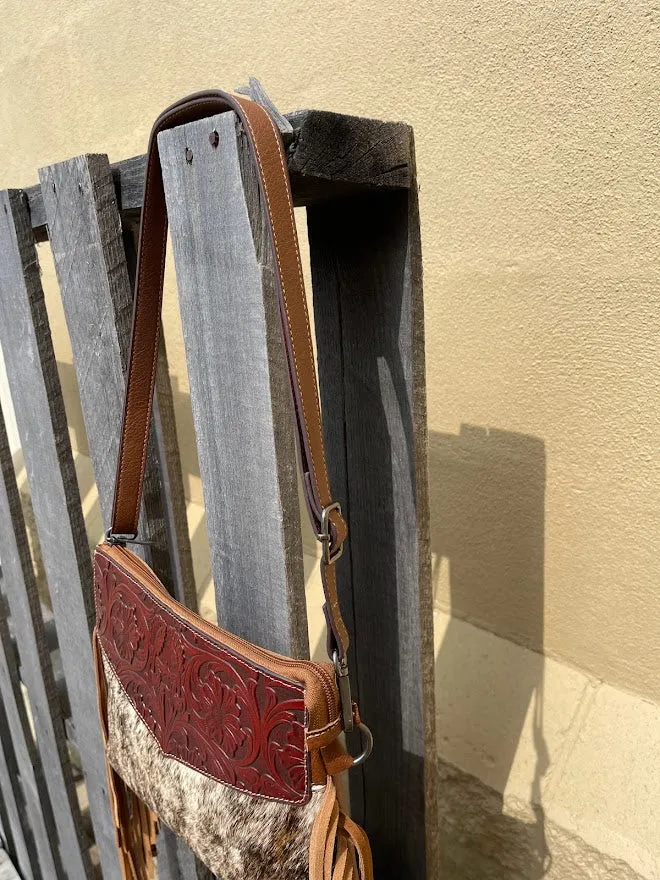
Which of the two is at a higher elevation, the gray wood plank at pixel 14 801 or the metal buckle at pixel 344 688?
the metal buckle at pixel 344 688

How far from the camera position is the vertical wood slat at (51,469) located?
104cm

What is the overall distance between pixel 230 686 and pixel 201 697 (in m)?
0.07

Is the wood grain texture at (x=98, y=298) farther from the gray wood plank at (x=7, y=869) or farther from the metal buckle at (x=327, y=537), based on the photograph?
the gray wood plank at (x=7, y=869)

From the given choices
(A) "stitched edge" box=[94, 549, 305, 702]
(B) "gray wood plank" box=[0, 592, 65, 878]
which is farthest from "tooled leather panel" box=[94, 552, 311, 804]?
(B) "gray wood plank" box=[0, 592, 65, 878]

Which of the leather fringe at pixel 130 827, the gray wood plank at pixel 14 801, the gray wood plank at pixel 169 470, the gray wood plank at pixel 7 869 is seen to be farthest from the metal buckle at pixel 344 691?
the gray wood plank at pixel 7 869

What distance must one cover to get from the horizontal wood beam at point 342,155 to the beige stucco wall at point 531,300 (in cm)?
62

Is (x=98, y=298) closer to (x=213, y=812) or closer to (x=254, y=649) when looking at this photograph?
(x=254, y=649)

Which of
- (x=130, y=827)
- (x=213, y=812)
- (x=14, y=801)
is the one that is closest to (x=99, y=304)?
(x=213, y=812)

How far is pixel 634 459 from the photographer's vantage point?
129 centimetres

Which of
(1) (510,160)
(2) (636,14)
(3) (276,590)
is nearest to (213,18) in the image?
(1) (510,160)

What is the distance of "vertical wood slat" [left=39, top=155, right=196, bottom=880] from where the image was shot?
853 mm

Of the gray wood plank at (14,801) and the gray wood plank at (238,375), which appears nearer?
the gray wood plank at (238,375)

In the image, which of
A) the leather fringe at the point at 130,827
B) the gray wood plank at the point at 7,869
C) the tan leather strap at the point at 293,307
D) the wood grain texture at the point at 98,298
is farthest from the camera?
the gray wood plank at the point at 7,869

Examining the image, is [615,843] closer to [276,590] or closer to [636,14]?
[276,590]
